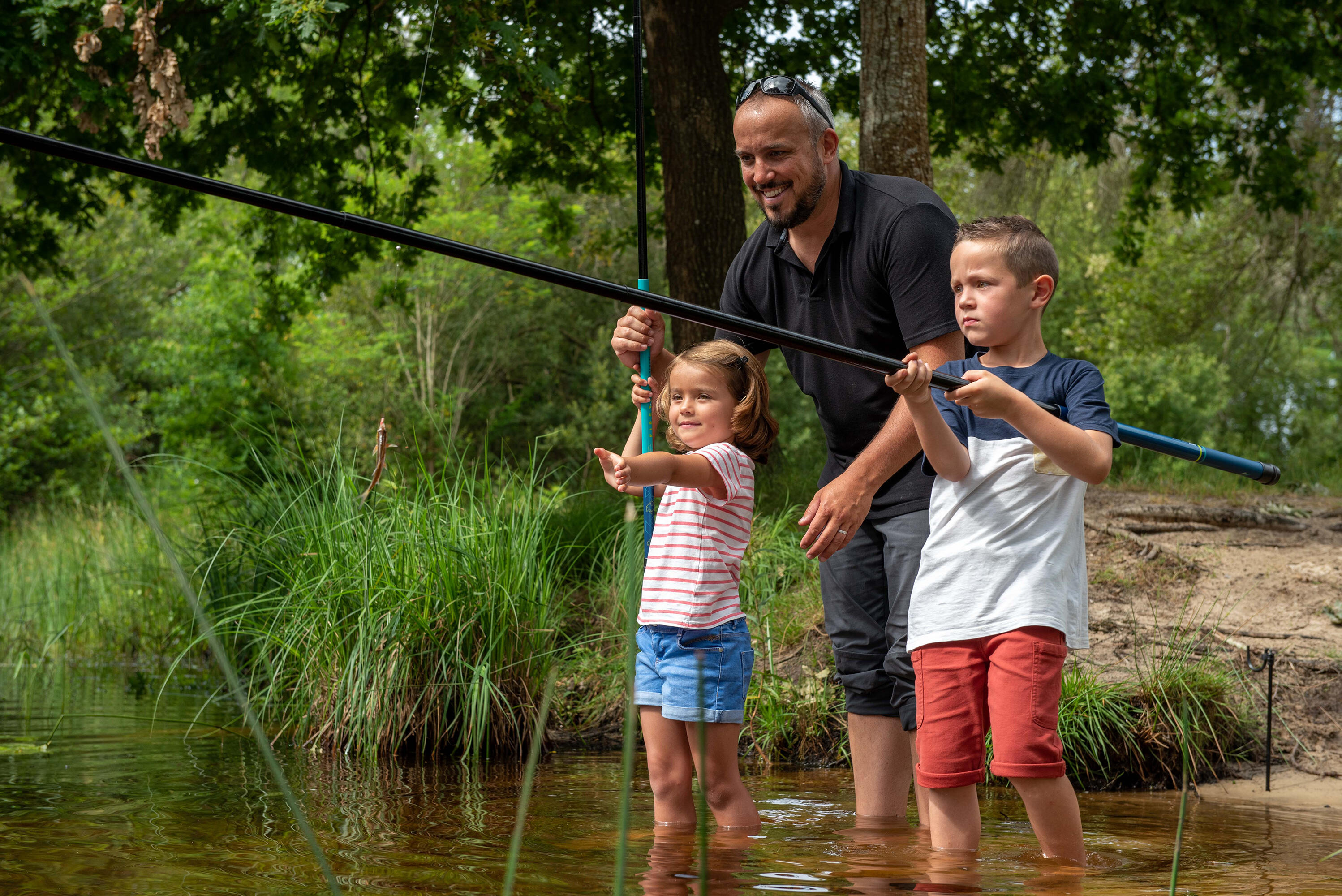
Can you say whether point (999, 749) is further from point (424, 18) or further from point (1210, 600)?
Result: point (424, 18)

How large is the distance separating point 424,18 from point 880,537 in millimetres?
5404

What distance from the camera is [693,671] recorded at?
2.87 meters

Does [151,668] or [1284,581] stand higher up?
[1284,581]

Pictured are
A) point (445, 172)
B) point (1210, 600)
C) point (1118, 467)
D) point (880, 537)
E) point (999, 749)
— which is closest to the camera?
point (999, 749)

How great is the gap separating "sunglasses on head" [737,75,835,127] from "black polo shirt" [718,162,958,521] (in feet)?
0.55

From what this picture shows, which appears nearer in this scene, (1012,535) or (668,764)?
(1012,535)

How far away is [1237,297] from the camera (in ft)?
49.0

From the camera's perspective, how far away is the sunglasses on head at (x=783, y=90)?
292cm

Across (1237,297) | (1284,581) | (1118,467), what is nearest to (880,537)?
(1284,581)

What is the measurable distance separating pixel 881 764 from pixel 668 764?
1.93ft

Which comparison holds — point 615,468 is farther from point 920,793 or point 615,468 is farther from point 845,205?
point 920,793

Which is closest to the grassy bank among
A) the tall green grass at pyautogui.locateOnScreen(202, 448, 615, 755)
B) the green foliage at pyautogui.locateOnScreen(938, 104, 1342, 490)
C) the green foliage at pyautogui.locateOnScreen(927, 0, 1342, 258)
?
the tall green grass at pyautogui.locateOnScreen(202, 448, 615, 755)

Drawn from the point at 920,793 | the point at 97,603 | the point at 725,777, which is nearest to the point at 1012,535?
the point at 920,793

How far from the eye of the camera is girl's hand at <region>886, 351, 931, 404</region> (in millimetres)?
2174
